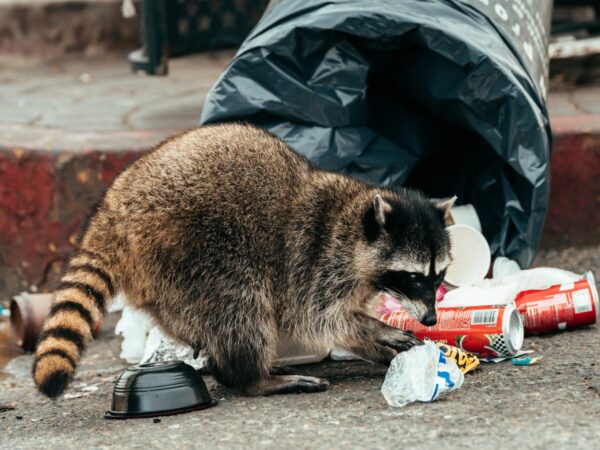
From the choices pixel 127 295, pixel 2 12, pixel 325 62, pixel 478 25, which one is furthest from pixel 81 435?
pixel 2 12

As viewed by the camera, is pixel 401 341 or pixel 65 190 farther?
pixel 65 190

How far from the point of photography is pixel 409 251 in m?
3.48

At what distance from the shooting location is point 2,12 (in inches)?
323

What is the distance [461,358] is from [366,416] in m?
0.53

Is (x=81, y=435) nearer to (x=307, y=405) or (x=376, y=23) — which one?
(x=307, y=405)

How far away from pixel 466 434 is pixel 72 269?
1.41m

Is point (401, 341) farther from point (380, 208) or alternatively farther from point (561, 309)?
point (561, 309)

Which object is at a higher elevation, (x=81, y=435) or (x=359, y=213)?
(x=359, y=213)

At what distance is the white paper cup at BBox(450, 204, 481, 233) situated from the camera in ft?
14.9

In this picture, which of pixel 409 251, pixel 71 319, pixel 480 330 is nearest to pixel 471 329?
pixel 480 330

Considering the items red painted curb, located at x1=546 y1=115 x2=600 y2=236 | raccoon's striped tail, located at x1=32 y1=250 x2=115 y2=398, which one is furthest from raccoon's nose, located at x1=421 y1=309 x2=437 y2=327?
red painted curb, located at x1=546 y1=115 x2=600 y2=236

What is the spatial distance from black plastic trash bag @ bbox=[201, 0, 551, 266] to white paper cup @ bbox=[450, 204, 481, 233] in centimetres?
10

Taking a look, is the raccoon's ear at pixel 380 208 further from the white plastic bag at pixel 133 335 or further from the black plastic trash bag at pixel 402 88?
the white plastic bag at pixel 133 335

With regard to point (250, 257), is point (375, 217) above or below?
above
